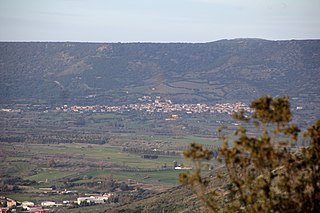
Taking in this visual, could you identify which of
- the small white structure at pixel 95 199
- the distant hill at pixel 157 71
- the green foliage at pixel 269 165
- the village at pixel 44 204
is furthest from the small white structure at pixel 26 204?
the distant hill at pixel 157 71

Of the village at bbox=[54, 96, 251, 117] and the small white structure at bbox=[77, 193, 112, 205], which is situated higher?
the village at bbox=[54, 96, 251, 117]

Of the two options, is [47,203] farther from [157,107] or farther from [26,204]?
[157,107]

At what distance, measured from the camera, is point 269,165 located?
393 inches

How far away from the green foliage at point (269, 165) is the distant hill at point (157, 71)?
347ft

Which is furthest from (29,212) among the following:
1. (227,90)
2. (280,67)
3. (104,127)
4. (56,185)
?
(280,67)

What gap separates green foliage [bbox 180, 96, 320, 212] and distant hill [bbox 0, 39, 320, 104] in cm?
10565

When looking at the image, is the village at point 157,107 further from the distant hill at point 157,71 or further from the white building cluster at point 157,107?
the distant hill at point 157,71

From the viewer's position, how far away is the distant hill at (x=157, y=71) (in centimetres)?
12319

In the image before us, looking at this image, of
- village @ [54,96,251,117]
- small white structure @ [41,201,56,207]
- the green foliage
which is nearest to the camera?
the green foliage

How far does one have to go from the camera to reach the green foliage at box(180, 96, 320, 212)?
32.0ft

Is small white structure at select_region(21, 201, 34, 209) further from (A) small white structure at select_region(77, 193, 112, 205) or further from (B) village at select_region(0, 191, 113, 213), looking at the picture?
(A) small white structure at select_region(77, 193, 112, 205)

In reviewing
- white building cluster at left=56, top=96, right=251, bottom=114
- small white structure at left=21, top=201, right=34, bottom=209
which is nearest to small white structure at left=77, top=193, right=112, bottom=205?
small white structure at left=21, top=201, right=34, bottom=209

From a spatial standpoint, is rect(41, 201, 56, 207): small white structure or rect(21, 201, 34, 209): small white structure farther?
rect(41, 201, 56, 207): small white structure

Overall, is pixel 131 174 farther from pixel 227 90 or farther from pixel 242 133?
pixel 227 90
